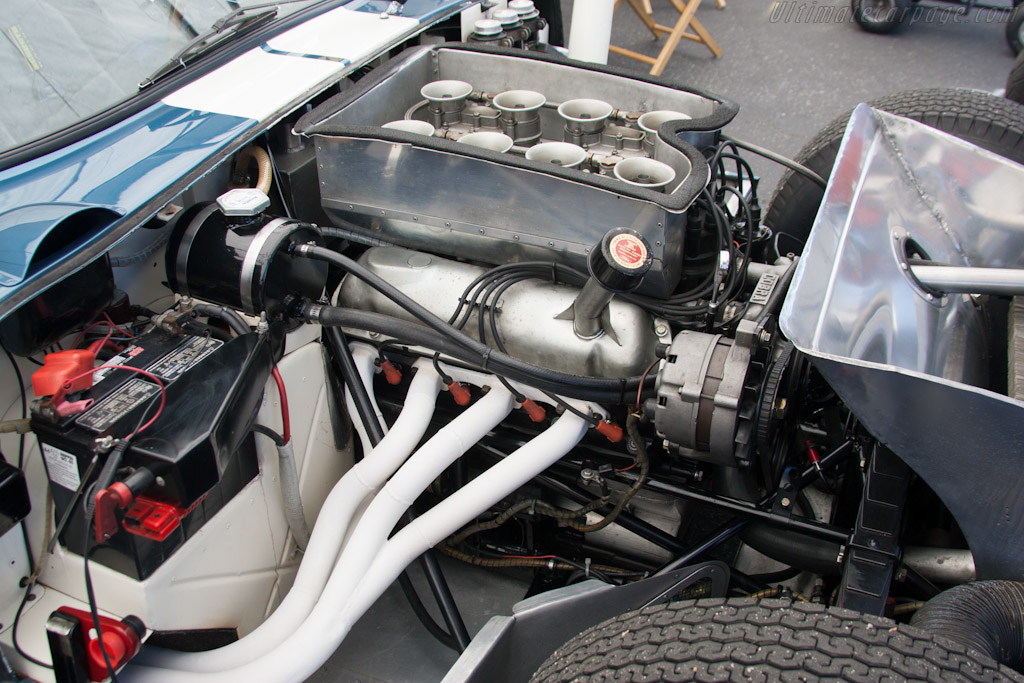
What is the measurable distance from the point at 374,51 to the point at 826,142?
124cm

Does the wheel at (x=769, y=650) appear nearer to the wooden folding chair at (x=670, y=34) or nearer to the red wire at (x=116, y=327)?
the red wire at (x=116, y=327)

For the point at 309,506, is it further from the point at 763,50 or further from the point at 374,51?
the point at 763,50

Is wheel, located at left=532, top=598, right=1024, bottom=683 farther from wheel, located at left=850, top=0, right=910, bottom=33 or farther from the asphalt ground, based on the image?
wheel, located at left=850, top=0, right=910, bottom=33

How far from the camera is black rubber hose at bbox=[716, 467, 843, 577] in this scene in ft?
5.02

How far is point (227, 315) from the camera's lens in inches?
60.4

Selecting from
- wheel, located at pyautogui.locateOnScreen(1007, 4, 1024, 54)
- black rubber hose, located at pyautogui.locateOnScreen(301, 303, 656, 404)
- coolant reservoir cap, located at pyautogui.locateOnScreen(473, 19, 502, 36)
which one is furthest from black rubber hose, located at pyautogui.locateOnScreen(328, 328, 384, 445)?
wheel, located at pyautogui.locateOnScreen(1007, 4, 1024, 54)

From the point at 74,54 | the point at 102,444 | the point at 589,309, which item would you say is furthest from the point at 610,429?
the point at 74,54

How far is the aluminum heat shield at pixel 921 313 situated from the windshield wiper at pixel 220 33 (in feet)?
4.68

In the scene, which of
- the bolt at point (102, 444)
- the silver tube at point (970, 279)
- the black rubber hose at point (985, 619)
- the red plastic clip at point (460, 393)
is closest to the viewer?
the black rubber hose at point (985, 619)

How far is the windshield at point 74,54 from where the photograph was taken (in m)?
1.60

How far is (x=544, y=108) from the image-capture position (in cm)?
199

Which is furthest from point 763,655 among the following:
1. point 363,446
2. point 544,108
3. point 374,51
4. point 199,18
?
point 199,18

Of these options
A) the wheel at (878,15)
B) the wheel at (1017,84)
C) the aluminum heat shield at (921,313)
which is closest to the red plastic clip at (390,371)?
the aluminum heat shield at (921,313)

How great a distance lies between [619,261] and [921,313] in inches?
25.5
